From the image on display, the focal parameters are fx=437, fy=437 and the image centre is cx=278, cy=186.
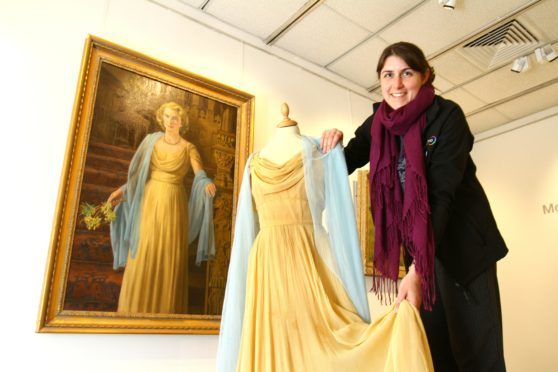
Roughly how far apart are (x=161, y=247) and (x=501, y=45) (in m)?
3.23

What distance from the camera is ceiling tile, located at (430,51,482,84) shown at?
12.7 ft

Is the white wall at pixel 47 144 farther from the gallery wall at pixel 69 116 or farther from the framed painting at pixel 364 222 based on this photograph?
the framed painting at pixel 364 222

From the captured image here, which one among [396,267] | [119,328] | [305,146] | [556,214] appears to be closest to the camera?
[396,267]

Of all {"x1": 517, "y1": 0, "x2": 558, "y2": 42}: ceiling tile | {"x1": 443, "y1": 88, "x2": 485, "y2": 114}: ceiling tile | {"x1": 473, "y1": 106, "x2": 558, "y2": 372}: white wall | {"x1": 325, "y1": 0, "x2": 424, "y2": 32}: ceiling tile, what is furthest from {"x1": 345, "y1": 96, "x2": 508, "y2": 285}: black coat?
{"x1": 473, "y1": 106, "x2": 558, "y2": 372}: white wall

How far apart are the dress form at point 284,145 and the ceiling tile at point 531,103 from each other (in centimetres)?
346

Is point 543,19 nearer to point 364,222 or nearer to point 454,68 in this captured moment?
point 454,68

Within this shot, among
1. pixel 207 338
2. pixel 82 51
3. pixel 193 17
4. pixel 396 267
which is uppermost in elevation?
pixel 193 17

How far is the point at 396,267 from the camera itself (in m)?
1.61

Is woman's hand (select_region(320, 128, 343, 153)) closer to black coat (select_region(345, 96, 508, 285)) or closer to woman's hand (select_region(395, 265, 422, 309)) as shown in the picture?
black coat (select_region(345, 96, 508, 285))

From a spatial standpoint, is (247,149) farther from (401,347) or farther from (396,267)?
(401,347)

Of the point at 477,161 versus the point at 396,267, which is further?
the point at 477,161

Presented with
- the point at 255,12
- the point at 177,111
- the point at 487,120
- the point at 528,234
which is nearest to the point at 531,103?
the point at 487,120

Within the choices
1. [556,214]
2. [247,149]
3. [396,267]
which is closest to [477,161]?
[556,214]

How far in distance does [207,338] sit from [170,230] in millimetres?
727
